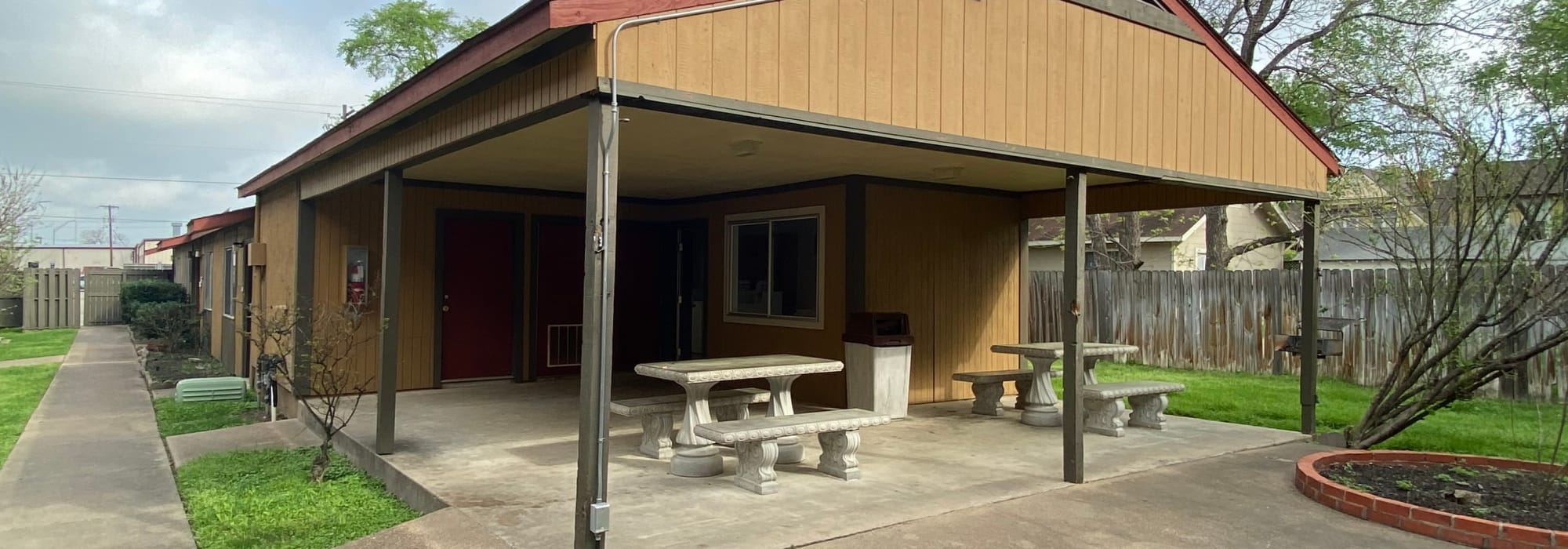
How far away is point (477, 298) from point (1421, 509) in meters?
7.58

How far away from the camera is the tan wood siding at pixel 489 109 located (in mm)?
3455

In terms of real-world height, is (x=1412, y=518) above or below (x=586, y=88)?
below

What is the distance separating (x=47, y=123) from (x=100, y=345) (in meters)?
18.0

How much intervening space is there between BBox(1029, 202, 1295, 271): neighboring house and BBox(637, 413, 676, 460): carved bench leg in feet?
44.1

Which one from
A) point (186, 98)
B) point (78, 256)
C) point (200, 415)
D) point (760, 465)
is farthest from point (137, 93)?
point (760, 465)

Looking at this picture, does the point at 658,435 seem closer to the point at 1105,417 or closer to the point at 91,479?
the point at 1105,417

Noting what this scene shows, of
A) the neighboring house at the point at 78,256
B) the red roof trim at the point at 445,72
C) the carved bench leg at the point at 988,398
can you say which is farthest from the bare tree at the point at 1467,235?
the neighboring house at the point at 78,256

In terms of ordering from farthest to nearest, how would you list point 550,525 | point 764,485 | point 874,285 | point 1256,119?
point 874,285 < point 1256,119 < point 764,485 < point 550,525

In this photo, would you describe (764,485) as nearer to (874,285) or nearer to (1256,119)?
(874,285)

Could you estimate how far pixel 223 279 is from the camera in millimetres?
11797

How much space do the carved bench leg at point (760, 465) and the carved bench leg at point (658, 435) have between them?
914mm

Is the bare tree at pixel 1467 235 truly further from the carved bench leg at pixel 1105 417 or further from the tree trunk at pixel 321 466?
the tree trunk at pixel 321 466

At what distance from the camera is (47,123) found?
28203 millimetres

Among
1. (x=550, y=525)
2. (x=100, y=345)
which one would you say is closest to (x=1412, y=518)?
(x=550, y=525)
